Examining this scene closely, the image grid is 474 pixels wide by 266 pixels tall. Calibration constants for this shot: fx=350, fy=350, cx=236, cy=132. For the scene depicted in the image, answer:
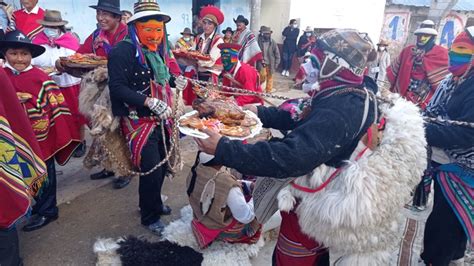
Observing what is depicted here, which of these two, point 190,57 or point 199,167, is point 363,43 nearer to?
point 199,167

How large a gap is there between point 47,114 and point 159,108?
1.13m

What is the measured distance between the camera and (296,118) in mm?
2240

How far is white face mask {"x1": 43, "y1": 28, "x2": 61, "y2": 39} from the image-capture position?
4.60m

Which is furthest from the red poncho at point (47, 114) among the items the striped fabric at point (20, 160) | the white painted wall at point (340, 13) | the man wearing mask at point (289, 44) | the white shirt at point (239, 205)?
the white painted wall at point (340, 13)

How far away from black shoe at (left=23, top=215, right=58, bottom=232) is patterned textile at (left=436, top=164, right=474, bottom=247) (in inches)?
140

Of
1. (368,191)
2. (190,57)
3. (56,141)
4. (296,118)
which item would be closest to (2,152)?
(56,141)

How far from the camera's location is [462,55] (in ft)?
8.33

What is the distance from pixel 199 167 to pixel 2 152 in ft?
4.41

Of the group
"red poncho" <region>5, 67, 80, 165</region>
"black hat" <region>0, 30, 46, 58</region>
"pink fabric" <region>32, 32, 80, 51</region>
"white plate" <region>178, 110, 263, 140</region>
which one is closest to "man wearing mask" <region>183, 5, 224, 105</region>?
"pink fabric" <region>32, 32, 80, 51</region>

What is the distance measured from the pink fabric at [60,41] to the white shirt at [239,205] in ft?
10.8

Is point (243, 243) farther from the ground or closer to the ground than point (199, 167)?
closer to the ground

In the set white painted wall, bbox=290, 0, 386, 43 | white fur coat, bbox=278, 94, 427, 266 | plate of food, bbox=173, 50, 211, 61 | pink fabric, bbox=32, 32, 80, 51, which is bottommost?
white fur coat, bbox=278, 94, 427, 266

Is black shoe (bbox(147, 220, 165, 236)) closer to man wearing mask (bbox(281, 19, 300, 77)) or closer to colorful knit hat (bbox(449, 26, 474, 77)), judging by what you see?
colorful knit hat (bbox(449, 26, 474, 77))

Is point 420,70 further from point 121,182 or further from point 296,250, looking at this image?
point 121,182
